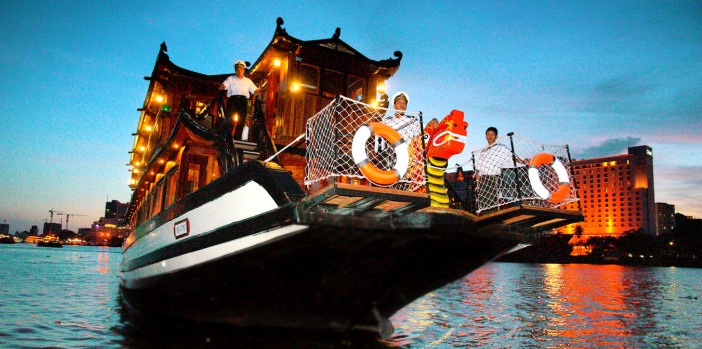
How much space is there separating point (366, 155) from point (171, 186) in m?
5.17

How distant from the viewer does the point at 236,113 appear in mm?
6766

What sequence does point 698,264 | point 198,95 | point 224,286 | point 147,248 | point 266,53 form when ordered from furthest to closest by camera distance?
point 698,264
point 198,95
point 266,53
point 147,248
point 224,286

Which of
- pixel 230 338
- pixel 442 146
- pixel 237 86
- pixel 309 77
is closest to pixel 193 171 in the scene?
pixel 309 77

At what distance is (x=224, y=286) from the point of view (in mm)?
5359

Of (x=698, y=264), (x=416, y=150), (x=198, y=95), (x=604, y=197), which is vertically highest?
(x=604, y=197)

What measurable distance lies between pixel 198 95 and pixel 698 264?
118 metres

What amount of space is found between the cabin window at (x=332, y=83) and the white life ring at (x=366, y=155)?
5.38 metres

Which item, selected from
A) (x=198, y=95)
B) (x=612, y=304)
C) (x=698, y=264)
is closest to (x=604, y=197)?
(x=698, y=264)

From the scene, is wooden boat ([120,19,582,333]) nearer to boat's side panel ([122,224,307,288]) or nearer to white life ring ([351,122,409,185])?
boat's side panel ([122,224,307,288])


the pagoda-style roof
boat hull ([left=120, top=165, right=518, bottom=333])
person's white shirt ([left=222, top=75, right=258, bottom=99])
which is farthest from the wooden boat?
the pagoda-style roof

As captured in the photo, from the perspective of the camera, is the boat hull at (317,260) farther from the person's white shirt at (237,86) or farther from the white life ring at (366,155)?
the person's white shirt at (237,86)

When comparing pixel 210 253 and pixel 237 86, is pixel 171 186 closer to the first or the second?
pixel 237 86

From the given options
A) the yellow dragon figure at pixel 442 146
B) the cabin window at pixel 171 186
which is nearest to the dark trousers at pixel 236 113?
the cabin window at pixel 171 186

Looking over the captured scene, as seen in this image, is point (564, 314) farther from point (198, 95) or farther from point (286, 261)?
point (198, 95)
